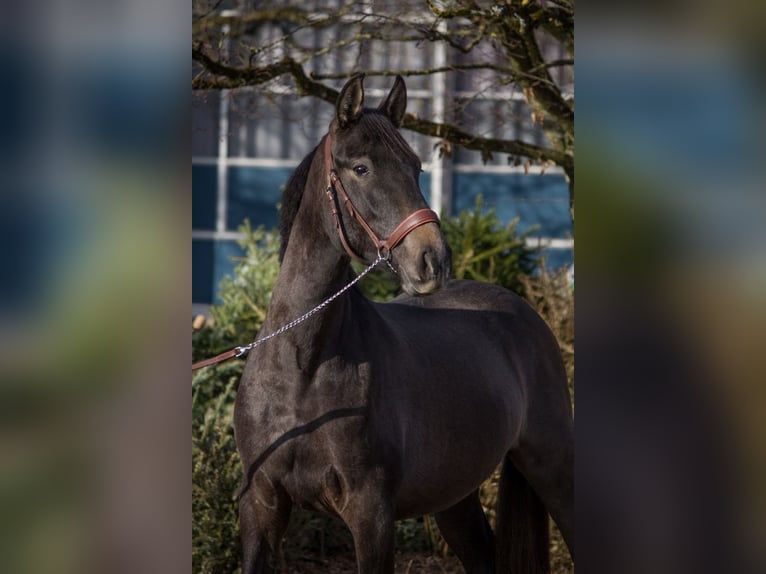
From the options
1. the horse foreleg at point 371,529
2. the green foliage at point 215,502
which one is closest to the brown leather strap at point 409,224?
the horse foreleg at point 371,529

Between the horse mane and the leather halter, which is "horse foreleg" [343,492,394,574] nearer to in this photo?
the leather halter

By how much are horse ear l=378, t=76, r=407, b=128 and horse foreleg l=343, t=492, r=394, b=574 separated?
132 cm

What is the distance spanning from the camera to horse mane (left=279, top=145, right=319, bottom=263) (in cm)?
346

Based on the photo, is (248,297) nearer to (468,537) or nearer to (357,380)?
(468,537)

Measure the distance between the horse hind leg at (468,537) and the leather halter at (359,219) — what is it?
1.84 meters

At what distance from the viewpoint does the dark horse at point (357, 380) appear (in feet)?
10.2

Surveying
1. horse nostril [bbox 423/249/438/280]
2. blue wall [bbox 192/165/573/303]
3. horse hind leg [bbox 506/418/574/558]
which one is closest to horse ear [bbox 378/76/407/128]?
horse nostril [bbox 423/249/438/280]

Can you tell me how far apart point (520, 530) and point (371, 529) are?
1457mm

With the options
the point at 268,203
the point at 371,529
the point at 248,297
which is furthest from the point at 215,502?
the point at 268,203
